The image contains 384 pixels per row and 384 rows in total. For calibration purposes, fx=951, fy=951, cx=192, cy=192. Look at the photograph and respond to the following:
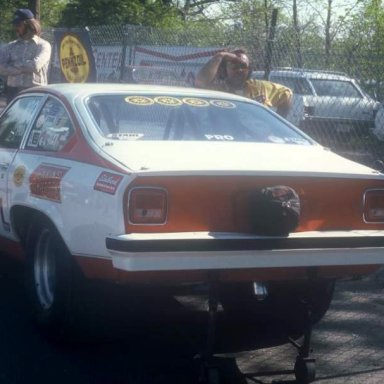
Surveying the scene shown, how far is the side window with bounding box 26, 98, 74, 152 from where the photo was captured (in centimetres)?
595

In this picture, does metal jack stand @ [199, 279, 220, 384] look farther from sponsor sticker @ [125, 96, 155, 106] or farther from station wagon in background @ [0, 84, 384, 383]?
sponsor sticker @ [125, 96, 155, 106]

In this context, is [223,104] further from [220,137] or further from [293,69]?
[293,69]

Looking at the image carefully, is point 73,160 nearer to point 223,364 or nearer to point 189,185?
point 189,185

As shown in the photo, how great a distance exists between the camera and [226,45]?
12594 mm

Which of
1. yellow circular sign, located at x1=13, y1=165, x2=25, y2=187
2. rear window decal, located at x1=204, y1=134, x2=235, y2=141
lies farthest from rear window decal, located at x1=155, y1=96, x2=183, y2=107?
yellow circular sign, located at x1=13, y1=165, x2=25, y2=187

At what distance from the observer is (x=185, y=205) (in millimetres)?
4996

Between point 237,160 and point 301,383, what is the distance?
1264 millimetres

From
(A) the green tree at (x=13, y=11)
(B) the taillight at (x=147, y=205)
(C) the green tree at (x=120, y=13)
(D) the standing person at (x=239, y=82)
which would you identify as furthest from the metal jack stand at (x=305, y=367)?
(C) the green tree at (x=120, y=13)

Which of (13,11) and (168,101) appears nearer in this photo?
(168,101)

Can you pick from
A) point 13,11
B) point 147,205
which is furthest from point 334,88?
point 13,11

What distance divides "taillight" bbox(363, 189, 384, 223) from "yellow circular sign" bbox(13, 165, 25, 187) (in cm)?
219

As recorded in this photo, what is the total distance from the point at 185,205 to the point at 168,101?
146cm

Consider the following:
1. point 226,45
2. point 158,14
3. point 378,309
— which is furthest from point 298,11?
point 378,309

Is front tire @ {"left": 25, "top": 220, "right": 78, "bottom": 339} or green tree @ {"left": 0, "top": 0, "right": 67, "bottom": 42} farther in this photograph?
green tree @ {"left": 0, "top": 0, "right": 67, "bottom": 42}
